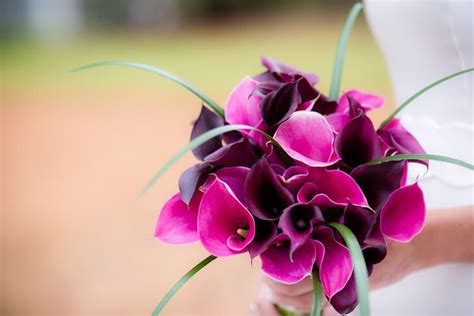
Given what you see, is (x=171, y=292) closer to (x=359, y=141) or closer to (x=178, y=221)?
(x=178, y=221)

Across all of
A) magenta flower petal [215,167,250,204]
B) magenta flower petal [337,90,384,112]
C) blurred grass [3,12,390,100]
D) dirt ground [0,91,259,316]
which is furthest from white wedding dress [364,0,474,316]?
blurred grass [3,12,390,100]

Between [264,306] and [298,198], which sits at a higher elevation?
[298,198]

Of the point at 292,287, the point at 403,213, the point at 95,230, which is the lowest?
the point at 95,230

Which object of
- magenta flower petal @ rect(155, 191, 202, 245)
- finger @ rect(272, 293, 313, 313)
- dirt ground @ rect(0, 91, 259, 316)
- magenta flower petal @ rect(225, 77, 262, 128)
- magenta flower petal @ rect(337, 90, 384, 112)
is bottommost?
dirt ground @ rect(0, 91, 259, 316)

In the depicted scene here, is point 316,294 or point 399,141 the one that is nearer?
point 316,294

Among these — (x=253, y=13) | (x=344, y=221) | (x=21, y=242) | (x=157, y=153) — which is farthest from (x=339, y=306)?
(x=253, y=13)

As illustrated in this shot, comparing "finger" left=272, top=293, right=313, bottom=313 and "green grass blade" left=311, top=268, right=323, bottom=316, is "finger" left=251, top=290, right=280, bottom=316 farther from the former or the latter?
"green grass blade" left=311, top=268, right=323, bottom=316

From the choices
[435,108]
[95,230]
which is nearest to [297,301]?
[435,108]

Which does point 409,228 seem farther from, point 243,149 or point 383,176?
point 243,149
